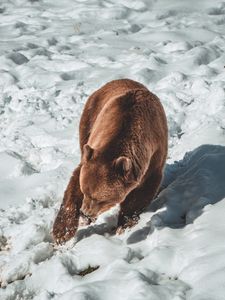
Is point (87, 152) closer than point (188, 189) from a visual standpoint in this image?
Yes

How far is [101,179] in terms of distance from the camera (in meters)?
4.54

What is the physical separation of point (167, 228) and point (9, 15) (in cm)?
1058

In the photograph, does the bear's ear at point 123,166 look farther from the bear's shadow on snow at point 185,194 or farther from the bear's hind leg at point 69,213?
the bear's shadow on snow at point 185,194

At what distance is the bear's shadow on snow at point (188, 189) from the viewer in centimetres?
522

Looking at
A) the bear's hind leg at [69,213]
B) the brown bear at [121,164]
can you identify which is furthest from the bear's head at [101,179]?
the bear's hind leg at [69,213]

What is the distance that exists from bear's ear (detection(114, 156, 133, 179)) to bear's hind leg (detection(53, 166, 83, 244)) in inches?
24.8

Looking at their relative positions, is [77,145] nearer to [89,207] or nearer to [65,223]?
[65,223]

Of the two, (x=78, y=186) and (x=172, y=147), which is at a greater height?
(x=78, y=186)

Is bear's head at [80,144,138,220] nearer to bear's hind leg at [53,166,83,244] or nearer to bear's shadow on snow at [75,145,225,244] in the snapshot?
bear's hind leg at [53,166,83,244]

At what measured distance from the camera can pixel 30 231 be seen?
525 cm

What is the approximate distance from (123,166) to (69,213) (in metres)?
0.94

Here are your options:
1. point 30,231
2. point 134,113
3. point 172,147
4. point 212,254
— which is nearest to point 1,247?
point 30,231

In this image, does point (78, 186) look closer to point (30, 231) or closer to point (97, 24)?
point (30, 231)

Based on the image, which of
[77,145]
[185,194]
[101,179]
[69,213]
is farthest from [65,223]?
[77,145]
